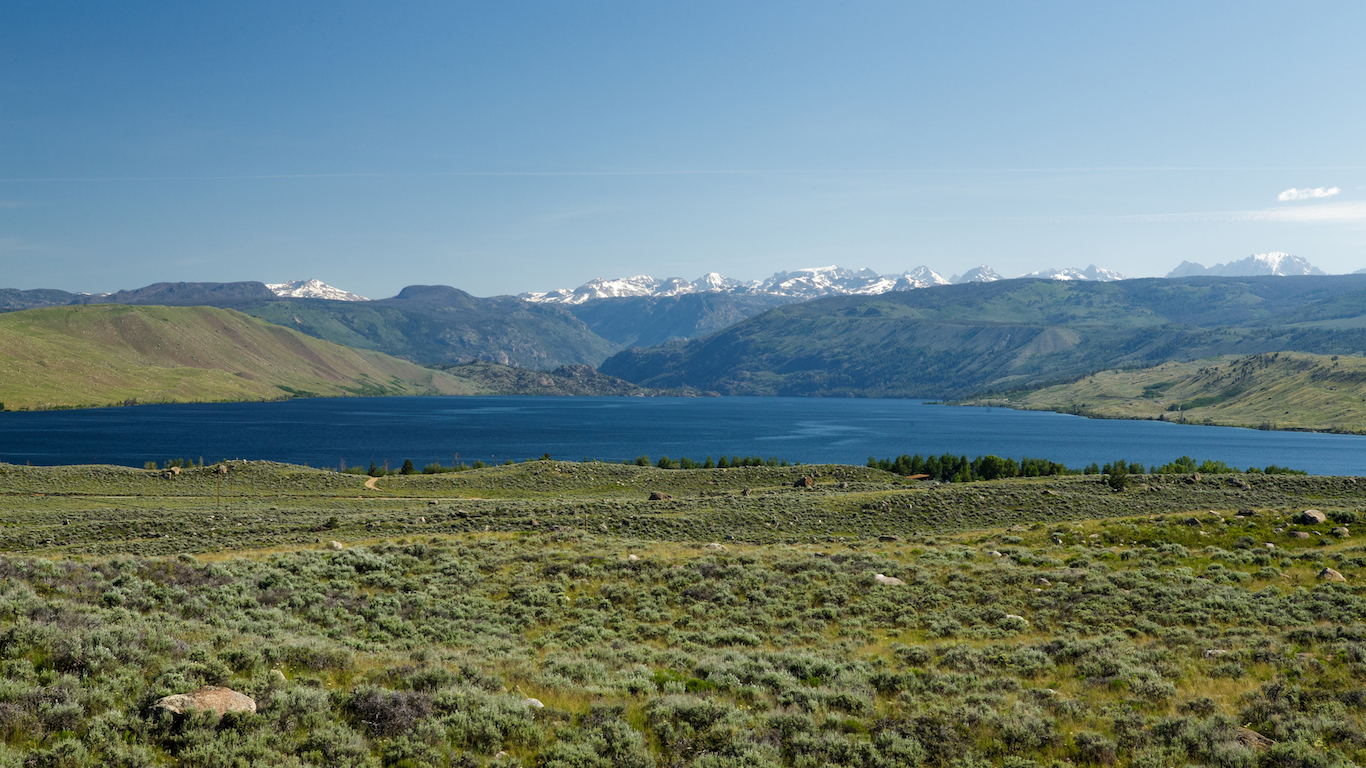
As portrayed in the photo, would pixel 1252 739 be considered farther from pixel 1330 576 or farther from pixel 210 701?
pixel 1330 576

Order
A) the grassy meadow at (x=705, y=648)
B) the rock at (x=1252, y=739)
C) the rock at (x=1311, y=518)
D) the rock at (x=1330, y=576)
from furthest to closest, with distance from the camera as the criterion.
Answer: the rock at (x=1311, y=518)
the rock at (x=1330, y=576)
the rock at (x=1252, y=739)
the grassy meadow at (x=705, y=648)

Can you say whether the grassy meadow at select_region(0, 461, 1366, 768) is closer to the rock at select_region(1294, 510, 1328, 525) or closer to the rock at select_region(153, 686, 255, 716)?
the rock at select_region(153, 686, 255, 716)

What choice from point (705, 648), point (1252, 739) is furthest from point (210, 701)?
point (1252, 739)

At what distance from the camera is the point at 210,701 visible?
11.8 m

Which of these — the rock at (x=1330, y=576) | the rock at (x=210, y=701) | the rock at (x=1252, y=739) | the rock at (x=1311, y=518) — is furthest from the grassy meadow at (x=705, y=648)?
the rock at (x=1330, y=576)

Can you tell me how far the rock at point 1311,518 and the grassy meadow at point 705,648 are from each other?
33 centimetres

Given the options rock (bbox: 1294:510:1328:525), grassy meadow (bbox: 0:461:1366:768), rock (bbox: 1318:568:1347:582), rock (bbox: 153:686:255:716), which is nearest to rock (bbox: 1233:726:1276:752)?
grassy meadow (bbox: 0:461:1366:768)

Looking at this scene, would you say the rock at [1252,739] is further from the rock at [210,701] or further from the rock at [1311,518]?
the rock at [1311,518]

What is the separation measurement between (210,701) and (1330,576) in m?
34.1

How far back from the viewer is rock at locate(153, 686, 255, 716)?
11.4m

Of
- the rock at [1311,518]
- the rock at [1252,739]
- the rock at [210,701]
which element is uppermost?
the rock at [210,701]

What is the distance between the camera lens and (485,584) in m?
26.4

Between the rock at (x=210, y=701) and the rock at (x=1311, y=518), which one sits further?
the rock at (x=1311, y=518)

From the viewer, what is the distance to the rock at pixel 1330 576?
26.1 m
